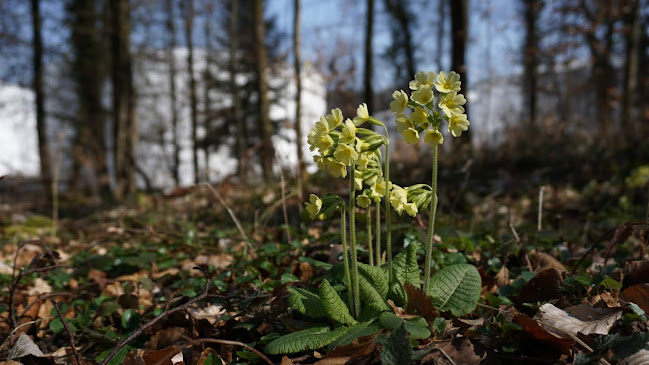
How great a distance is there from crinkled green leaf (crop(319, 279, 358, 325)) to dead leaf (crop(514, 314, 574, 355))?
0.53 m

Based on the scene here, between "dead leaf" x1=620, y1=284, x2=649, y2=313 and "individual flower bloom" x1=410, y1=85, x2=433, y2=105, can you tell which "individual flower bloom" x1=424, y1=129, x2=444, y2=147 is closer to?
"individual flower bloom" x1=410, y1=85, x2=433, y2=105

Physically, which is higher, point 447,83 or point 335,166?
point 447,83

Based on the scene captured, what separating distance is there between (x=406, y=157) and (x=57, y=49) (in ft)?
35.8

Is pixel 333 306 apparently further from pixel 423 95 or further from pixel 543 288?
pixel 543 288

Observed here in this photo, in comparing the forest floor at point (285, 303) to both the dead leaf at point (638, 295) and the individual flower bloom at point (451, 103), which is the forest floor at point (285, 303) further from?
the individual flower bloom at point (451, 103)

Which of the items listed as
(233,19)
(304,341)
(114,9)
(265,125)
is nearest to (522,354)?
(304,341)

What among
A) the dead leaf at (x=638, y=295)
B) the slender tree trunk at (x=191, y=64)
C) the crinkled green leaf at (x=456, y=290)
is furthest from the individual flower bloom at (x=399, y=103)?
the slender tree trunk at (x=191, y=64)

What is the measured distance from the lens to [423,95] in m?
1.36

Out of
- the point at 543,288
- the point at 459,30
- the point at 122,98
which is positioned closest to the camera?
the point at 543,288

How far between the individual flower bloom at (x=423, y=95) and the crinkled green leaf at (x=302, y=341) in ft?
2.48

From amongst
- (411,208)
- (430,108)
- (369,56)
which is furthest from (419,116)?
(369,56)

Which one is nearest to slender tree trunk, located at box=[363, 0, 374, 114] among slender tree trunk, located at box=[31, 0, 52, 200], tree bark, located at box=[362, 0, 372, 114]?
tree bark, located at box=[362, 0, 372, 114]

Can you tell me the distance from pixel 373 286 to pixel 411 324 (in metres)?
0.20

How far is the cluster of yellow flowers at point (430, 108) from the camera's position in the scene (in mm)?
1365
